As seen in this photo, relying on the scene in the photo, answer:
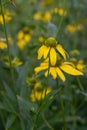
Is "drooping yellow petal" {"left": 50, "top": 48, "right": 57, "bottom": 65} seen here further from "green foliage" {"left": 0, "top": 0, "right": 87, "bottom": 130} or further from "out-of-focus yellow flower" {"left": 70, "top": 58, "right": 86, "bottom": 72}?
"out-of-focus yellow flower" {"left": 70, "top": 58, "right": 86, "bottom": 72}

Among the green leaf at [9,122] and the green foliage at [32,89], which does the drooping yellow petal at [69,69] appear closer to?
the green foliage at [32,89]

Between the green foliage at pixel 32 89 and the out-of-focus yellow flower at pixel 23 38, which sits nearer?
the green foliage at pixel 32 89

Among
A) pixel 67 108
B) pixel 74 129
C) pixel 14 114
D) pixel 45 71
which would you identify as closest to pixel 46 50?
pixel 45 71

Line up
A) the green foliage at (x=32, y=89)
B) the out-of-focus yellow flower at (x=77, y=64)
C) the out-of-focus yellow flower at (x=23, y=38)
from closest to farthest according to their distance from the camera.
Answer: the green foliage at (x=32, y=89), the out-of-focus yellow flower at (x=77, y=64), the out-of-focus yellow flower at (x=23, y=38)

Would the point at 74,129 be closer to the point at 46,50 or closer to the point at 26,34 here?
the point at 46,50

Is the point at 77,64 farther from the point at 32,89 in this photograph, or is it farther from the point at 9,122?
the point at 9,122

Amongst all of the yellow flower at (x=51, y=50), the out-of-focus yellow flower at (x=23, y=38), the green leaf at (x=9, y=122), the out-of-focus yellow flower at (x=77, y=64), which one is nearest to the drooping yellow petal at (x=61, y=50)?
the yellow flower at (x=51, y=50)

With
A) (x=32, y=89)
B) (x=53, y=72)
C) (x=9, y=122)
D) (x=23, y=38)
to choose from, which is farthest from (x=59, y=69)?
(x=23, y=38)
